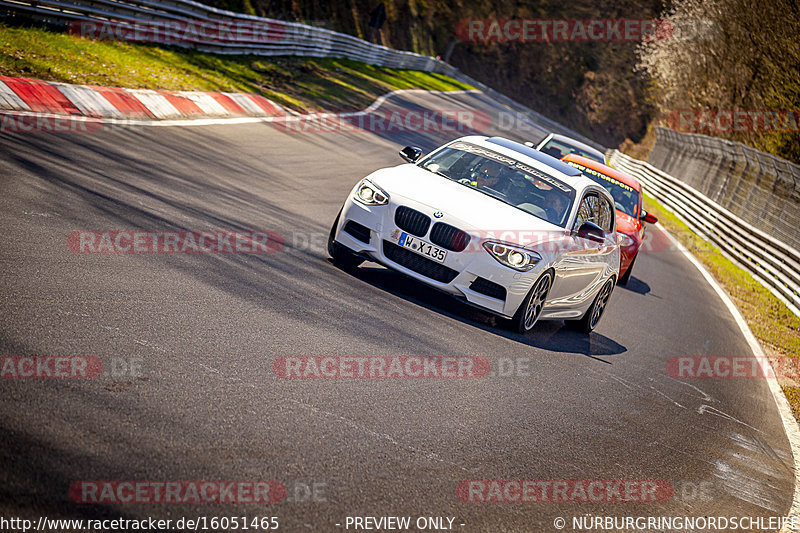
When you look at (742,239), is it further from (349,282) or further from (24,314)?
(24,314)

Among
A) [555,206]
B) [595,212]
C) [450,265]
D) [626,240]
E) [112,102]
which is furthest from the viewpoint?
[112,102]

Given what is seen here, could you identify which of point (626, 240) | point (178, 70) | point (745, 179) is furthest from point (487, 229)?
point (745, 179)

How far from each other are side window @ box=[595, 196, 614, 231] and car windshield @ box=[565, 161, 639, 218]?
13.1 feet

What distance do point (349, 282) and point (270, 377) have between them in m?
3.23

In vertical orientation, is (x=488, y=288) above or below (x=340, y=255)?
above

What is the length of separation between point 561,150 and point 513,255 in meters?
10.6

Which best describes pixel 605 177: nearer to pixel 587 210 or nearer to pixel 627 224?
pixel 627 224

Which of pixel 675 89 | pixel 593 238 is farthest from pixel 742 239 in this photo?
pixel 675 89

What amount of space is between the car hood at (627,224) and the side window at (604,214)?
3233mm

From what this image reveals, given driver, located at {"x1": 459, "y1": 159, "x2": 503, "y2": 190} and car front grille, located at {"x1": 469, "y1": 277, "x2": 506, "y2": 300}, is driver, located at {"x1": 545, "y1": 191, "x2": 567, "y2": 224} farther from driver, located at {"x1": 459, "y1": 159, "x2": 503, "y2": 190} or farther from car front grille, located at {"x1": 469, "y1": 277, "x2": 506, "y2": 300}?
car front grille, located at {"x1": 469, "y1": 277, "x2": 506, "y2": 300}

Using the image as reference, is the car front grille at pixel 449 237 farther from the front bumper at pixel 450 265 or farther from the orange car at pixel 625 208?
the orange car at pixel 625 208

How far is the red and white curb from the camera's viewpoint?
45.3ft

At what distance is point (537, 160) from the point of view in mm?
10477

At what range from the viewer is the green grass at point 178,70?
16188mm
